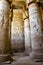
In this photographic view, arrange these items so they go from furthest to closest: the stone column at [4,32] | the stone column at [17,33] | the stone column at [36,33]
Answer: the stone column at [17,33] → the stone column at [36,33] → the stone column at [4,32]

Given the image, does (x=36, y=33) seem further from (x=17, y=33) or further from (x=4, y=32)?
(x=17, y=33)

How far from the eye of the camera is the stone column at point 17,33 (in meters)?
12.6

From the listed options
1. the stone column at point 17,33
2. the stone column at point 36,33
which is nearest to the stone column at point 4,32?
→ the stone column at point 36,33

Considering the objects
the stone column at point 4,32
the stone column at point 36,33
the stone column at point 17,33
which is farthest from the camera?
the stone column at point 17,33

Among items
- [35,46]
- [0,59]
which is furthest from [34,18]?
[0,59]

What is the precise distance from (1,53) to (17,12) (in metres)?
9.29

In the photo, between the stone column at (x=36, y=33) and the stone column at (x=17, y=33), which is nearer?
the stone column at (x=36, y=33)

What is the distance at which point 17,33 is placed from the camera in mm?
12984

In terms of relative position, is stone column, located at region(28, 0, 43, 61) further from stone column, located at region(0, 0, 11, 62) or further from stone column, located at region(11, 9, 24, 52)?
stone column, located at region(11, 9, 24, 52)

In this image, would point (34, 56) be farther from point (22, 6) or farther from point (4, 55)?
point (22, 6)

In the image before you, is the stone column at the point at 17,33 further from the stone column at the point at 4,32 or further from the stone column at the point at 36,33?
the stone column at the point at 4,32

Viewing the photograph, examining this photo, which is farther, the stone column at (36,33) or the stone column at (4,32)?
the stone column at (36,33)

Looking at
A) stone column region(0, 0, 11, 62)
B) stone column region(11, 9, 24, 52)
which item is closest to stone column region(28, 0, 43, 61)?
stone column region(0, 0, 11, 62)

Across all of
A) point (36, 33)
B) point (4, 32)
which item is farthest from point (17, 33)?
point (4, 32)
